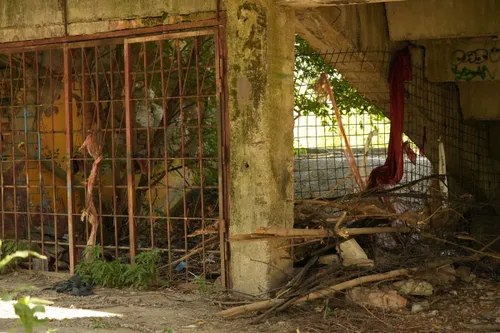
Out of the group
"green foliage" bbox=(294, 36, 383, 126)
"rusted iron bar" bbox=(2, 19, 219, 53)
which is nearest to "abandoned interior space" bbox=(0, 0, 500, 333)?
"rusted iron bar" bbox=(2, 19, 219, 53)

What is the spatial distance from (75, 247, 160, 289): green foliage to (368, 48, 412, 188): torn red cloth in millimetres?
2909

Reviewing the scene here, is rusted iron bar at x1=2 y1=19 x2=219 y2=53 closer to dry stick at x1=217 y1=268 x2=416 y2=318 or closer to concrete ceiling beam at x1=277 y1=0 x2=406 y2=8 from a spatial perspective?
concrete ceiling beam at x1=277 y1=0 x2=406 y2=8

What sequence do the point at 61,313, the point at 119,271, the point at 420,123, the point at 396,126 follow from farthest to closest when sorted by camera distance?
the point at 420,123 < the point at 396,126 < the point at 119,271 < the point at 61,313

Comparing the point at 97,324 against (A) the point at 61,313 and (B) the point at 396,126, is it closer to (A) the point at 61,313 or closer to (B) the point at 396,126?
(A) the point at 61,313

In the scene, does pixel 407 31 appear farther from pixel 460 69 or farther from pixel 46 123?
pixel 46 123

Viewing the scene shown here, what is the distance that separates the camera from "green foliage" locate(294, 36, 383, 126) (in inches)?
441

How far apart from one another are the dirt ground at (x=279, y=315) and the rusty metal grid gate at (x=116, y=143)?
693 millimetres

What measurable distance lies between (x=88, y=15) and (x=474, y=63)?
512 cm

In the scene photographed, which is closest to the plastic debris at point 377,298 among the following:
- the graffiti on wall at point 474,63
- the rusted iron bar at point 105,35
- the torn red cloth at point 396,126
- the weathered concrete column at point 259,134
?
the weathered concrete column at point 259,134

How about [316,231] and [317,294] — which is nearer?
[317,294]

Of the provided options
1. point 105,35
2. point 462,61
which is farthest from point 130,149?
point 462,61

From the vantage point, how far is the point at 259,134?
683cm

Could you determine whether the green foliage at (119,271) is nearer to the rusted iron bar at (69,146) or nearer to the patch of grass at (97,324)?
the rusted iron bar at (69,146)

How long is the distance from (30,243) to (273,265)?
3357 millimetres
